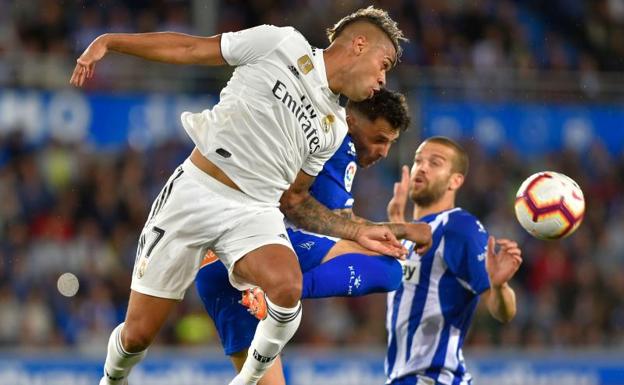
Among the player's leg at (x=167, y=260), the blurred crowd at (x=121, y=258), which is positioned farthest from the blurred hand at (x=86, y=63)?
the blurred crowd at (x=121, y=258)

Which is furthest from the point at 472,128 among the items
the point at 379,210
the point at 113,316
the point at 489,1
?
the point at 113,316

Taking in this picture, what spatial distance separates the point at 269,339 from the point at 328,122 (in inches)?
46.9

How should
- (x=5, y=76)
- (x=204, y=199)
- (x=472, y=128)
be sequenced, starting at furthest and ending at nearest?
(x=472, y=128), (x=5, y=76), (x=204, y=199)

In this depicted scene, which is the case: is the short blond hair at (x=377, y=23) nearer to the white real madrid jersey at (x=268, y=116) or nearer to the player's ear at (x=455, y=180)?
the white real madrid jersey at (x=268, y=116)

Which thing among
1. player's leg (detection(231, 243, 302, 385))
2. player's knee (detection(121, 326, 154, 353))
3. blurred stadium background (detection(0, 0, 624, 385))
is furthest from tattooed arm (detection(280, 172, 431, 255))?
blurred stadium background (detection(0, 0, 624, 385))

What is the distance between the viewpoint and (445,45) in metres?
15.0

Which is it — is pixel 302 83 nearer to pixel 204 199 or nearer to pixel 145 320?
pixel 204 199

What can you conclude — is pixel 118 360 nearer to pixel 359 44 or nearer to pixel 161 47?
pixel 161 47

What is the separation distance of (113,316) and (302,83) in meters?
6.64

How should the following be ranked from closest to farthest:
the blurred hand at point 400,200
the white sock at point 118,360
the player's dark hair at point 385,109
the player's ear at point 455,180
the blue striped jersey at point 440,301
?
the white sock at point 118,360 < the player's dark hair at point 385,109 < the blue striped jersey at point 440,301 < the blurred hand at point 400,200 < the player's ear at point 455,180

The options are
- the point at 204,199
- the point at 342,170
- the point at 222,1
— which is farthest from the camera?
the point at 222,1

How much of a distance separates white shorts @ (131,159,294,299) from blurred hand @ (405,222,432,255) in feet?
2.70

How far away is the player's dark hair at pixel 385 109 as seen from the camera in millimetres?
6473

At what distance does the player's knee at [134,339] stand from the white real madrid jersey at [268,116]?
2.99ft
